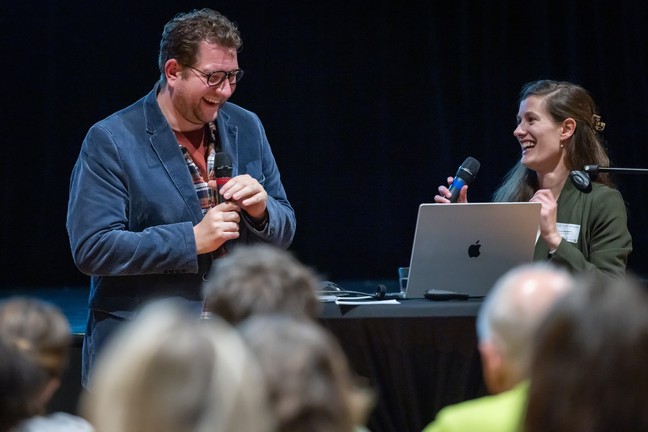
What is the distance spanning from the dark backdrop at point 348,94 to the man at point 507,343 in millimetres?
5514

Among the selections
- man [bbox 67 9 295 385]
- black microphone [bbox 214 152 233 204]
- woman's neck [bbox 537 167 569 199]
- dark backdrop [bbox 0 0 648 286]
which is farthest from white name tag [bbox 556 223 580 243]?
dark backdrop [bbox 0 0 648 286]

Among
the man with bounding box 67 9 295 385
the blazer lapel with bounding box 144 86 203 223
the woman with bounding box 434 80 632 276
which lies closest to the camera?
the man with bounding box 67 9 295 385

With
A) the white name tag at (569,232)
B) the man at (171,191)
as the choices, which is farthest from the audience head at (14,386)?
the white name tag at (569,232)

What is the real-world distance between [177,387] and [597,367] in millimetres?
491

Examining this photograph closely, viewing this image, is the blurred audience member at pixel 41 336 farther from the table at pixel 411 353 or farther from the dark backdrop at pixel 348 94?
the dark backdrop at pixel 348 94

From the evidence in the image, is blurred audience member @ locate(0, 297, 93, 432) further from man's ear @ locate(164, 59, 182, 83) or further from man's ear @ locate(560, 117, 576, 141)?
man's ear @ locate(560, 117, 576, 141)

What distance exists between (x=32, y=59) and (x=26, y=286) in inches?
62.5

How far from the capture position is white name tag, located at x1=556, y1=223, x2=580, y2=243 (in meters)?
3.57

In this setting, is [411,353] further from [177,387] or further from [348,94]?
[348,94]

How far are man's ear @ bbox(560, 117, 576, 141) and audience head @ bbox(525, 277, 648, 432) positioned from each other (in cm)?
266

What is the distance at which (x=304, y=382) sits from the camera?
3.79 feet

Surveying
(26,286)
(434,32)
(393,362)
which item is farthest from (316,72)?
(393,362)

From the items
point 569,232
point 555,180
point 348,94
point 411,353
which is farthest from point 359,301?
point 348,94

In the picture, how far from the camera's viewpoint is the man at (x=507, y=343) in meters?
1.50
